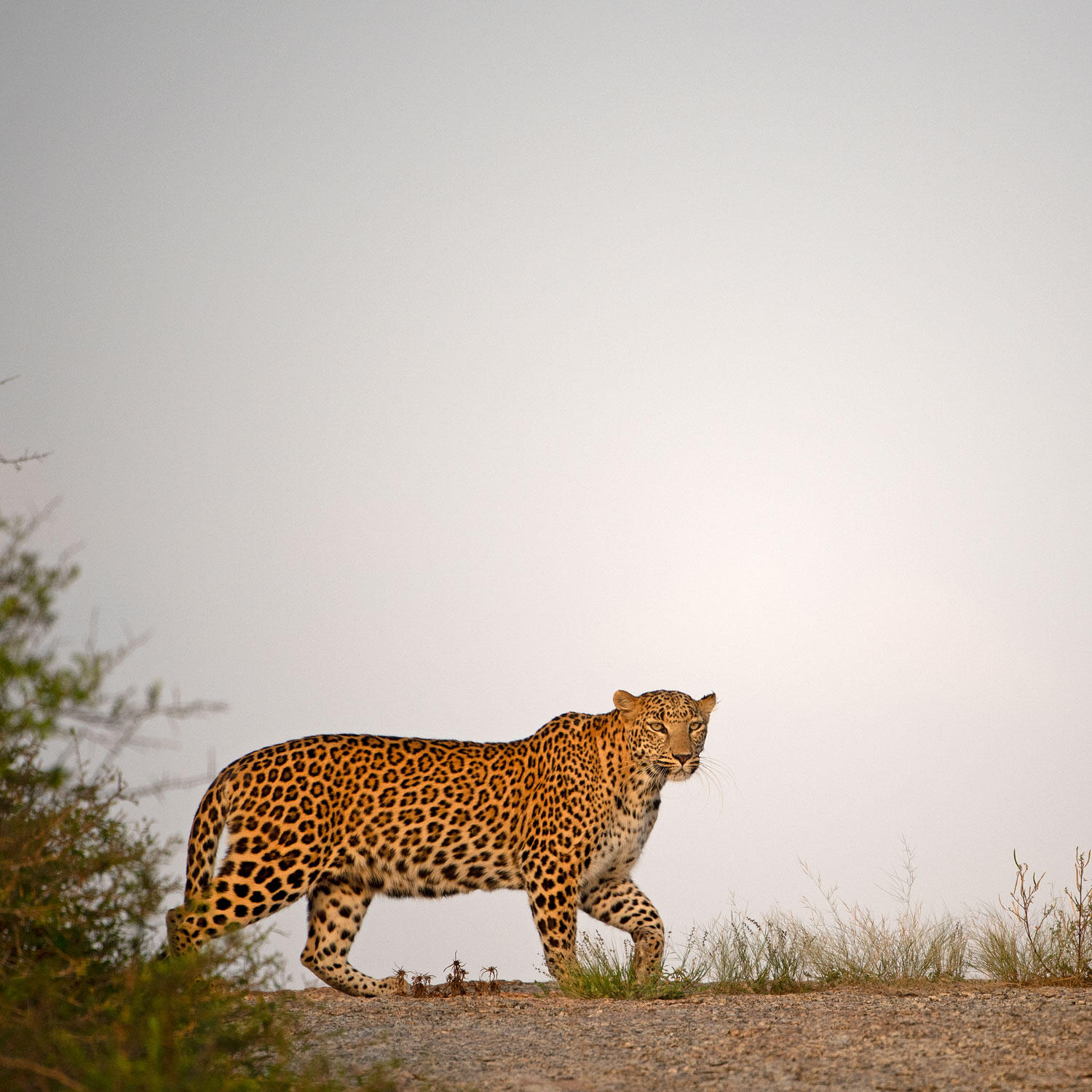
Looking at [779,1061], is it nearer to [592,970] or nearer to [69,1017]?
[592,970]

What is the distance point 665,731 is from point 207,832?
3969mm

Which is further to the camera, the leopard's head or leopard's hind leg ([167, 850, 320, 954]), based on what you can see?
the leopard's head

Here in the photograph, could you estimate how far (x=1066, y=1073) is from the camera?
6.34 m

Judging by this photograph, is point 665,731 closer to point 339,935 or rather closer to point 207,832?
point 339,935

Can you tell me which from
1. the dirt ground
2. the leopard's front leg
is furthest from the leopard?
the dirt ground

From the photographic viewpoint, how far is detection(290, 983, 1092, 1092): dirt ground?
6406 millimetres

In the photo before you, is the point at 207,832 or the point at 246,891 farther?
the point at 207,832

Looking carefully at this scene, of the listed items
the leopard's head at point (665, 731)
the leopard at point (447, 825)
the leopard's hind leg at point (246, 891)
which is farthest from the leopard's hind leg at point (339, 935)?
the leopard's head at point (665, 731)

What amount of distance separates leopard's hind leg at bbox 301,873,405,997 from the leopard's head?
8.79 ft

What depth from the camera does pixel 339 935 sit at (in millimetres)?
10719

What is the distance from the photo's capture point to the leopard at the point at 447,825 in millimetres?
9859

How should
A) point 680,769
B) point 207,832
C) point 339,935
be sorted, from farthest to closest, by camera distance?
point 680,769 < point 339,935 < point 207,832

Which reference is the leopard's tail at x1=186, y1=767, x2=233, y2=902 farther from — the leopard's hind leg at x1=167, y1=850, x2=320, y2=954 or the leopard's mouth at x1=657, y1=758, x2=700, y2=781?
the leopard's mouth at x1=657, y1=758, x2=700, y2=781

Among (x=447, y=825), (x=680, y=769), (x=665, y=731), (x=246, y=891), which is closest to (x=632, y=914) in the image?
(x=680, y=769)
